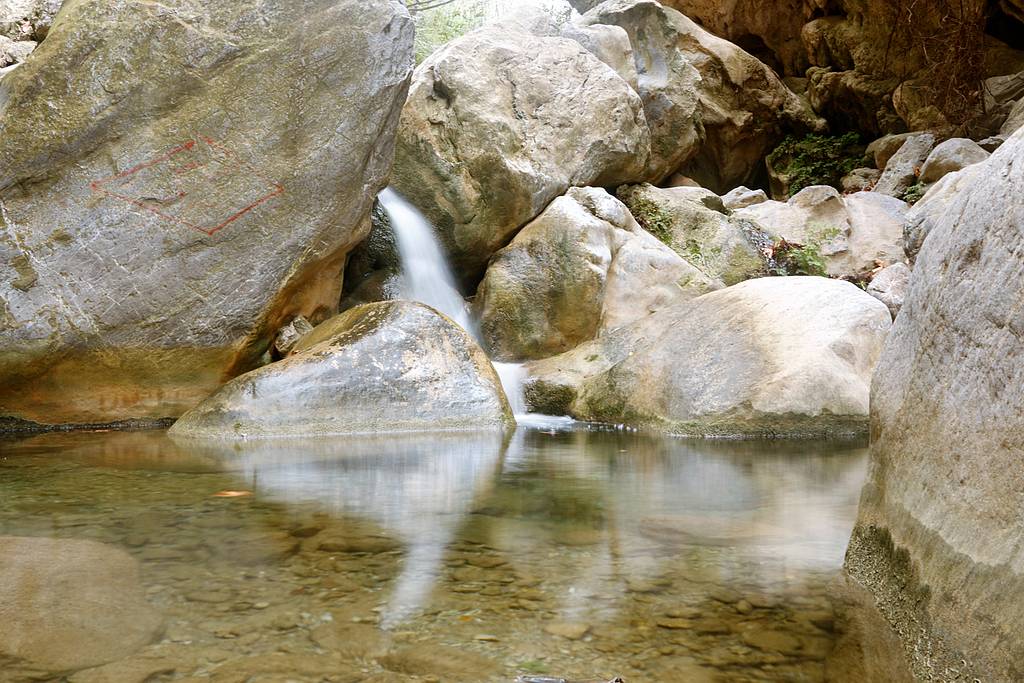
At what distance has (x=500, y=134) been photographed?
28.7 ft

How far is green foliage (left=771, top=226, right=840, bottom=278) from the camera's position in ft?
30.9

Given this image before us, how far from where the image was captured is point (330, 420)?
6000mm

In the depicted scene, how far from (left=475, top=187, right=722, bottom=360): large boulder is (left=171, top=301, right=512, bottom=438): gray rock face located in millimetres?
1548

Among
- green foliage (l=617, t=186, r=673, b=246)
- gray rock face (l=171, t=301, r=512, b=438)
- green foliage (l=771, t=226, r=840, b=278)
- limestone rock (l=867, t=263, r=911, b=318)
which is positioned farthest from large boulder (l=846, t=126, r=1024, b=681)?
green foliage (l=617, t=186, r=673, b=246)

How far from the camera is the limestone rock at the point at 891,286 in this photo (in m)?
7.78

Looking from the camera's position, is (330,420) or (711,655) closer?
(711,655)

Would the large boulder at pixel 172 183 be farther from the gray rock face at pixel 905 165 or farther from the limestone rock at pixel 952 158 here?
the gray rock face at pixel 905 165

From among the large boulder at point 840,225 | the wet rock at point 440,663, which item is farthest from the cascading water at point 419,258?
the wet rock at point 440,663

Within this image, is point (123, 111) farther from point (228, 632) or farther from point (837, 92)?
point (837, 92)

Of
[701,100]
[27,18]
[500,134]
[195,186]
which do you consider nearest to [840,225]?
[701,100]

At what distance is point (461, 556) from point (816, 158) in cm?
1428

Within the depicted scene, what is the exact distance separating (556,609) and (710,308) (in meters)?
5.22

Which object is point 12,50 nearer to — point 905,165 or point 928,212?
point 928,212

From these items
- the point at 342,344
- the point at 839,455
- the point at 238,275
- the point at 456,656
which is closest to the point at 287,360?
the point at 342,344
